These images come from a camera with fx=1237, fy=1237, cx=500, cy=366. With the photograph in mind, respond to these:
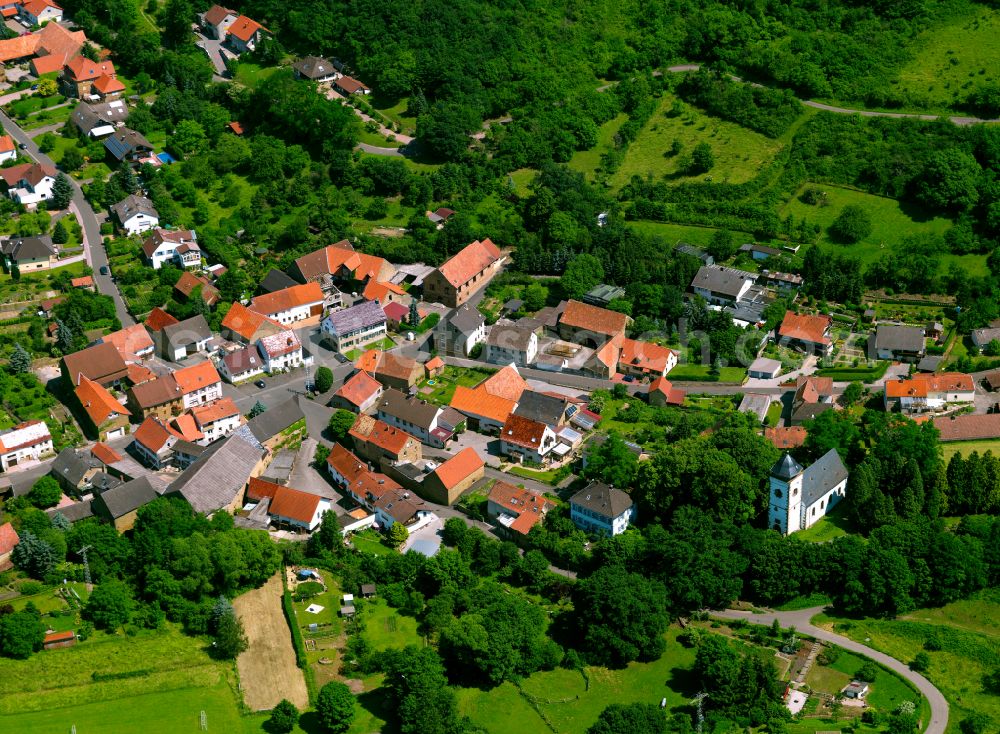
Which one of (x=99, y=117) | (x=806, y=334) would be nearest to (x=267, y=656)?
(x=806, y=334)

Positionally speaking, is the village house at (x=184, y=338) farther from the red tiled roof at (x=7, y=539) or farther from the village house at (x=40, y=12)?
the village house at (x=40, y=12)

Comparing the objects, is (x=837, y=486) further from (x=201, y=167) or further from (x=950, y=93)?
(x=201, y=167)

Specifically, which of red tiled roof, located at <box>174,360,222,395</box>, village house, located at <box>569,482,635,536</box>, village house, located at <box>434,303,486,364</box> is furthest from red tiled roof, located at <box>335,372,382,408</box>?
village house, located at <box>569,482,635,536</box>

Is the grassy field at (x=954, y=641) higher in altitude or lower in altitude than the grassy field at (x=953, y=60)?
lower

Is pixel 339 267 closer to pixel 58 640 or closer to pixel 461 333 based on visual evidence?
pixel 461 333

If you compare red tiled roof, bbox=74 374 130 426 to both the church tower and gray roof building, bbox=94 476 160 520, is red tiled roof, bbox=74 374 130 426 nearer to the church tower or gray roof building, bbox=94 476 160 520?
gray roof building, bbox=94 476 160 520

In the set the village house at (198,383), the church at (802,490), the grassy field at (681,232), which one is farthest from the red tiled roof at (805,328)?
the village house at (198,383)
